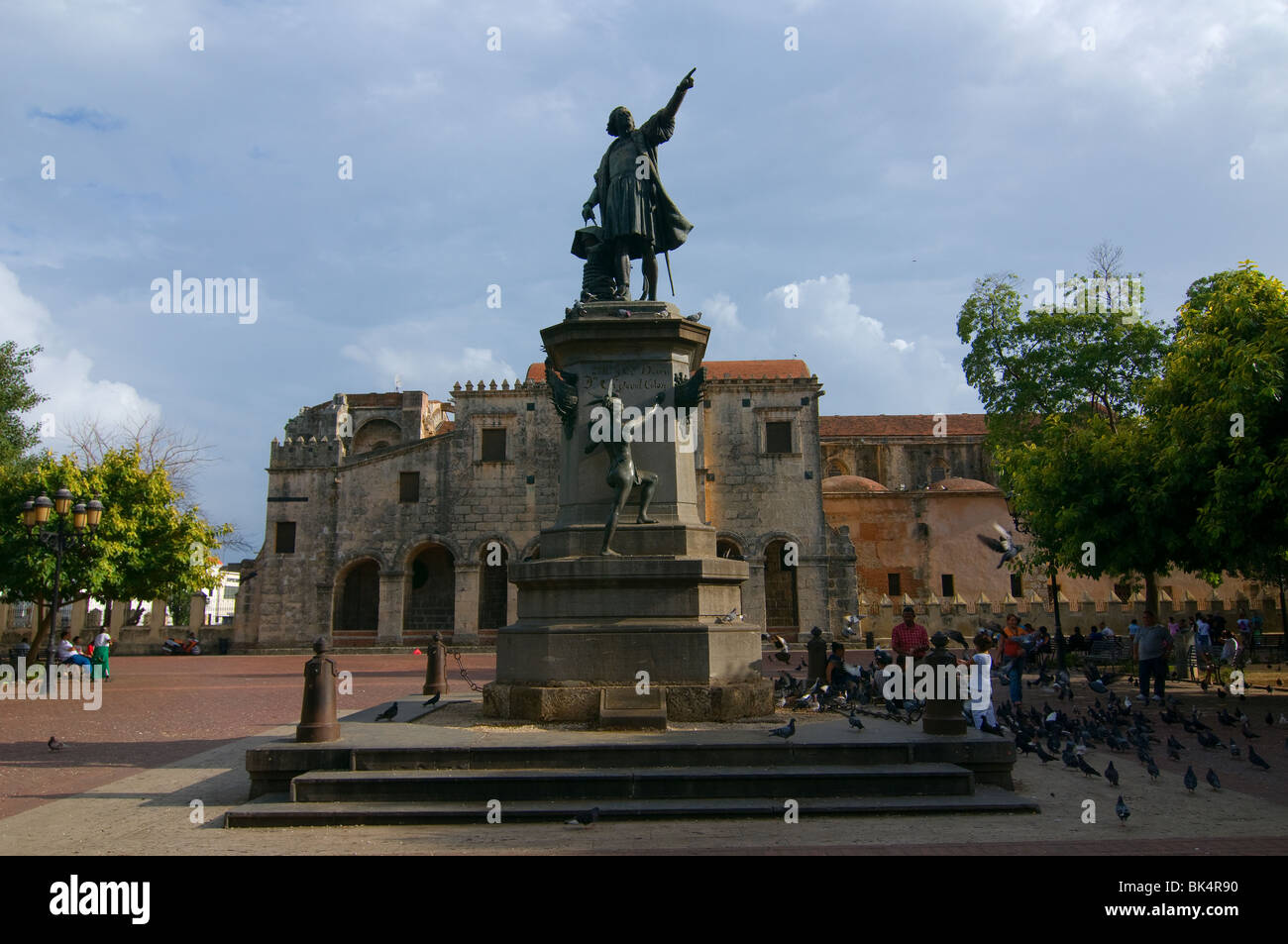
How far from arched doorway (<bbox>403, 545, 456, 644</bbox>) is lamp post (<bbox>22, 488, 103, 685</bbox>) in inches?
643

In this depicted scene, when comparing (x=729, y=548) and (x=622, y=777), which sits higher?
(x=729, y=548)

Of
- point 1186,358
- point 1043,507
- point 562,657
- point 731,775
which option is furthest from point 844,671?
point 1043,507

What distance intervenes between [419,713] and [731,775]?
4360 mm

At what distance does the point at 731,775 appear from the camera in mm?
6902

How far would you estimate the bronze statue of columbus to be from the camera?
34.3 feet

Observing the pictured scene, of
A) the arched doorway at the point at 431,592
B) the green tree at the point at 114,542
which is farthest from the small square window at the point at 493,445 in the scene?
the green tree at the point at 114,542

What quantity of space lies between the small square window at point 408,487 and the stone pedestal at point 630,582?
2779 cm

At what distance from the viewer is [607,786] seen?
22.6 feet

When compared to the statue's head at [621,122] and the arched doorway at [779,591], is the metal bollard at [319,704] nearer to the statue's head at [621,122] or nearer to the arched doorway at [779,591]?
the statue's head at [621,122]

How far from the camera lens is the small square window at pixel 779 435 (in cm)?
3600

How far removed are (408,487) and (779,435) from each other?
14881 mm

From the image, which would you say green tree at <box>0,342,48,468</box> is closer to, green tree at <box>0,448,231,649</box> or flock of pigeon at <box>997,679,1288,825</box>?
green tree at <box>0,448,231,649</box>

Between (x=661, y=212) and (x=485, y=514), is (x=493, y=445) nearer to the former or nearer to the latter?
(x=485, y=514)

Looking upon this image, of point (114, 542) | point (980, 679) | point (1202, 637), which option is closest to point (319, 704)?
point (980, 679)
